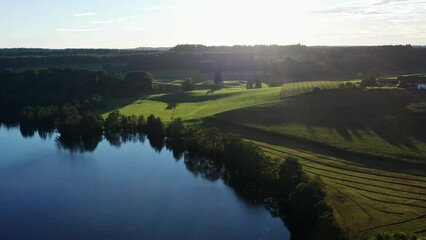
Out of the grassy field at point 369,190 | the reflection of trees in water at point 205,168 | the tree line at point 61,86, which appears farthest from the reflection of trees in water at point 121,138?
the tree line at point 61,86

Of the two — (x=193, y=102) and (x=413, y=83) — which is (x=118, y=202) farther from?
(x=413, y=83)

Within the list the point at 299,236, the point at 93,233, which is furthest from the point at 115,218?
the point at 299,236

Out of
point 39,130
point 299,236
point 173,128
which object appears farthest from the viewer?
point 39,130

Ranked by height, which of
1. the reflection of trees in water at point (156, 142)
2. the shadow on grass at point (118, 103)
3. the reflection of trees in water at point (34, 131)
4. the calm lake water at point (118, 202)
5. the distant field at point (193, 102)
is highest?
the distant field at point (193, 102)

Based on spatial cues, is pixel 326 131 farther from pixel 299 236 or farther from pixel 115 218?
pixel 115 218

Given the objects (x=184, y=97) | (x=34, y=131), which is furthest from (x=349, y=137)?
(x=34, y=131)

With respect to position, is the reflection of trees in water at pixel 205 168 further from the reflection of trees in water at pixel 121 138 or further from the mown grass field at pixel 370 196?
the reflection of trees in water at pixel 121 138

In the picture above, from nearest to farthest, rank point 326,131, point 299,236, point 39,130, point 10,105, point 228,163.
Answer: point 299,236 < point 228,163 < point 326,131 < point 39,130 < point 10,105
